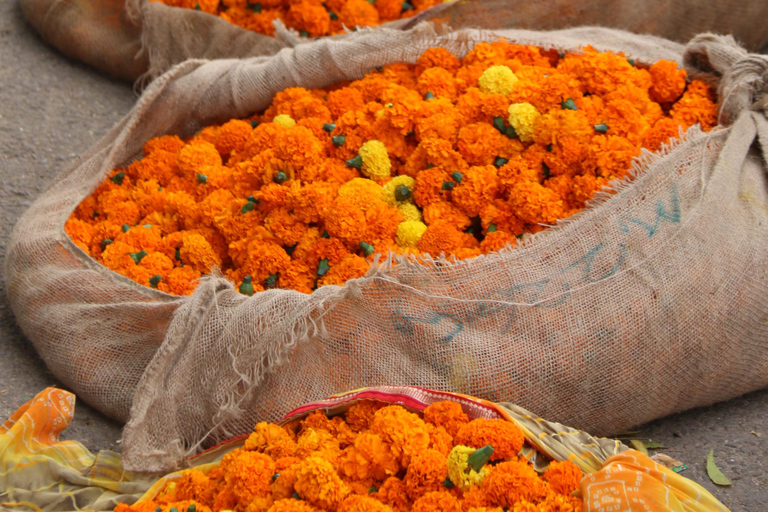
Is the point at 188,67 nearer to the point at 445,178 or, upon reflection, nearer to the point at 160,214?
the point at 160,214

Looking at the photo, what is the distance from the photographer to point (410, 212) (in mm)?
1975

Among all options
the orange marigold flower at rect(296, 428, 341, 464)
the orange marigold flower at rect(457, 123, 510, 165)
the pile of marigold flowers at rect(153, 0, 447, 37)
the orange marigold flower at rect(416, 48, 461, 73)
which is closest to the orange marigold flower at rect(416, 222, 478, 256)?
the orange marigold flower at rect(457, 123, 510, 165)

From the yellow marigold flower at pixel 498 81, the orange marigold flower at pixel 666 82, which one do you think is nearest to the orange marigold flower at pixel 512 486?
the yellow marigold flower at pixel 498 81

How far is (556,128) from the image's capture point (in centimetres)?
194

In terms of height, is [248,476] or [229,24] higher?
[229,24]

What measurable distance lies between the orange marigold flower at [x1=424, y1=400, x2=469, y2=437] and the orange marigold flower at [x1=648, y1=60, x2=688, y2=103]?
3.74 feet

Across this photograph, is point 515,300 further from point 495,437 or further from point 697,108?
point 697,108

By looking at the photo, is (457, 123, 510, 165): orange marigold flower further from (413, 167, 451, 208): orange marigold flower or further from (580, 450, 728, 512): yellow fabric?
(580, 450, 728, 512): yellow fabric

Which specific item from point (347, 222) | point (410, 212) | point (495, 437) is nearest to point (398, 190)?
point (410, 212)

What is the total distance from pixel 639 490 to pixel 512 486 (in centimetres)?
22

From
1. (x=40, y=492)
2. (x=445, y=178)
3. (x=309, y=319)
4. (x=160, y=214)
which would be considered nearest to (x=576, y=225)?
(x=445, y=178)

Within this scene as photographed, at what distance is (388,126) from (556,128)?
463 mm

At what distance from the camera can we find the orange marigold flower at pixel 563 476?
1.40m

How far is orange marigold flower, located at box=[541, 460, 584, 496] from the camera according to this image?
140 cm
